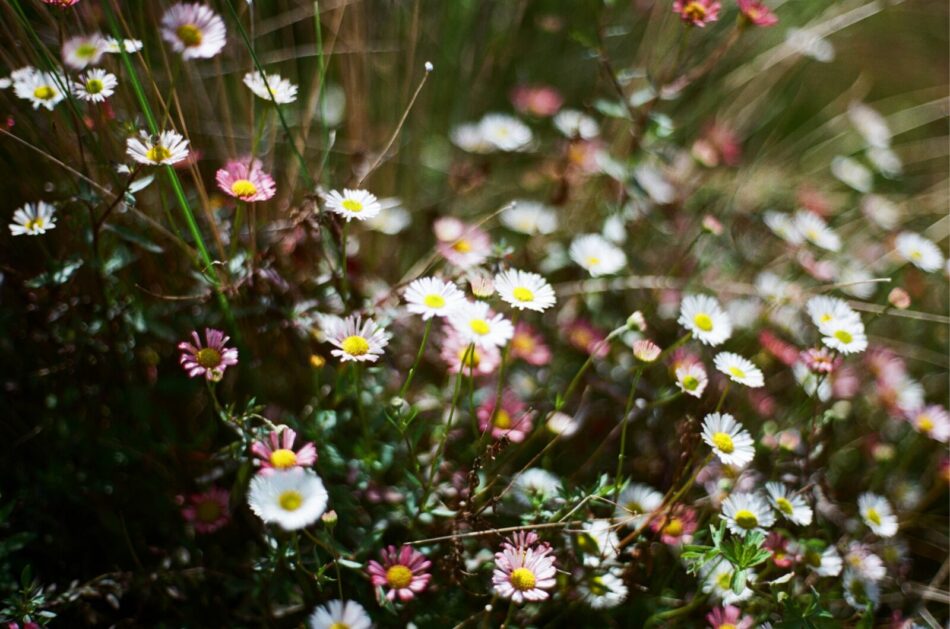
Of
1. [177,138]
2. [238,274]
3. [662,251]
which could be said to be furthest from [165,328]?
[662,251]

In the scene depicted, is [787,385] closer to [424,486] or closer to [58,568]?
[424,486]

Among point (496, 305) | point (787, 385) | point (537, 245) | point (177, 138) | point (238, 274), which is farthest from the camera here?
point (537, 245)

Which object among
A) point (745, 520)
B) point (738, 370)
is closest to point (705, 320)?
point (738, 370)

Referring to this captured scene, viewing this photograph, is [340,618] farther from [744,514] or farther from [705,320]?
[705,320]

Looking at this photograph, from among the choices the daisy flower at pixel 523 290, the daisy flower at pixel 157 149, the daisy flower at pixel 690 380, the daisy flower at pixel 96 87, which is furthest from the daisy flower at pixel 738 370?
the daisy flower at pixel 96 87

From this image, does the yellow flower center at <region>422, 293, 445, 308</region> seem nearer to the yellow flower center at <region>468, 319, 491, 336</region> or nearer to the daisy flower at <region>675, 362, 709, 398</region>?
the yellow flower center at <region>468, 319, 491, 336</region>

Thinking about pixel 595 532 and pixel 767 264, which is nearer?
pixel 595 532

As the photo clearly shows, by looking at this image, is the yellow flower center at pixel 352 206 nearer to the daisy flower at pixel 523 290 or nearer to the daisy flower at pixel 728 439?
the daisy flower at pixel 523 290
